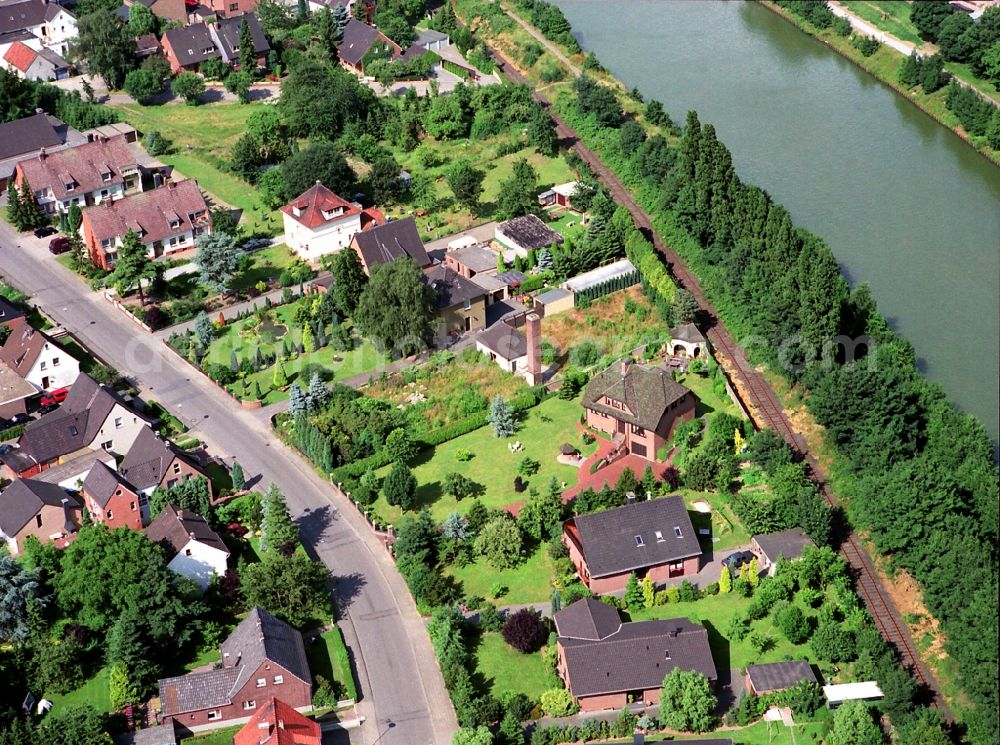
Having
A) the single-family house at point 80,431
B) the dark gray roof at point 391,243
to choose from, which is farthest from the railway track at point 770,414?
the single-family house at point 80,431

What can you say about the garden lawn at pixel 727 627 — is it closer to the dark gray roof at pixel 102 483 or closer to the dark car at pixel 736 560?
the dark car at pixel 736 560

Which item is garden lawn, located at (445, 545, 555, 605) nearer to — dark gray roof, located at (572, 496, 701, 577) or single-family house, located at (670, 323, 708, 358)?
dark gray roof, located at (572, 496, 701, 577)

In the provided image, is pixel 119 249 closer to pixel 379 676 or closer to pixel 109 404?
pixel 109 404

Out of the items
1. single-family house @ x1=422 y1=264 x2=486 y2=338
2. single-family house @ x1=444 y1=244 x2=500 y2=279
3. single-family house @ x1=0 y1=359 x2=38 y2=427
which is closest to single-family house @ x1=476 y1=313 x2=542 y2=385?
single-family house @ x1=422 y1=264 x2=486 y2=338

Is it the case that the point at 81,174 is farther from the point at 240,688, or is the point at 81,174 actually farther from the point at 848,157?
the point at 848,157

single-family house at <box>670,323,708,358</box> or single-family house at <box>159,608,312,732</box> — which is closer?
single-family house at <box>159,608,312,732</box>

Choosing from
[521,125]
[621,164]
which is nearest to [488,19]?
[521,125]

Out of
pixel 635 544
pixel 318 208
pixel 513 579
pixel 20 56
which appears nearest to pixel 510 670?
pixel 513 579
